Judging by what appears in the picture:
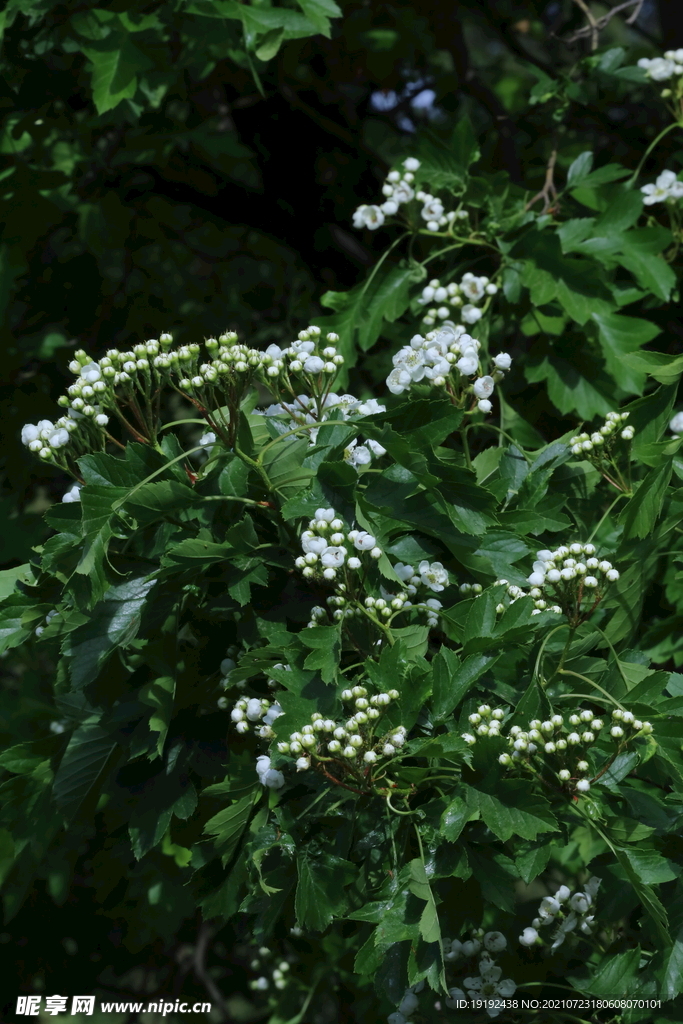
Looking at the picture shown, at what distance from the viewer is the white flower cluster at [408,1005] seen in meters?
1.38

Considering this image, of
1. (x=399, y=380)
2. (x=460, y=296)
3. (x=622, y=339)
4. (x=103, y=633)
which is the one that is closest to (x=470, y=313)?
(x=460, y=296)

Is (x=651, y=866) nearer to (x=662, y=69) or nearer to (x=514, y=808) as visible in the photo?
(x=514, y=808)

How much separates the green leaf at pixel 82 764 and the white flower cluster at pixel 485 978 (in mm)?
684

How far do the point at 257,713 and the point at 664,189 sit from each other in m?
A: 1.68

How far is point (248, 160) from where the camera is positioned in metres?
3.41

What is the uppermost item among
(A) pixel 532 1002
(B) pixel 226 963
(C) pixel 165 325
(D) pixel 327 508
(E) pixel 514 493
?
(D) pixel 327 508

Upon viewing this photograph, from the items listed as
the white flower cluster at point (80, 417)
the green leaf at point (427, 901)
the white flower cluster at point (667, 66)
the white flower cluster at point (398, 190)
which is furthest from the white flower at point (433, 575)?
the white flower cluster at point (667, 66)

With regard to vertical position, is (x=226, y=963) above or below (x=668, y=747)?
below

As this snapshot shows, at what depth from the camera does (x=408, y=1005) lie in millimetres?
1463

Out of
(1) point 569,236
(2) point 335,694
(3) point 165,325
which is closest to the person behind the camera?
(2) point 335,694

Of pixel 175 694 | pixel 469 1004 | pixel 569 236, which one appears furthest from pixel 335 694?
pixel 569 236

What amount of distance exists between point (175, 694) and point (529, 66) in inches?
95.8

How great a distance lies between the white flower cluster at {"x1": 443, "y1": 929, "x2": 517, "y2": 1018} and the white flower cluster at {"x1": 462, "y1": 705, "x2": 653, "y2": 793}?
369 millimetres

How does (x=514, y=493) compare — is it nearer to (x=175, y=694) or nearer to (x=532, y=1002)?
(x=175, y=694)
